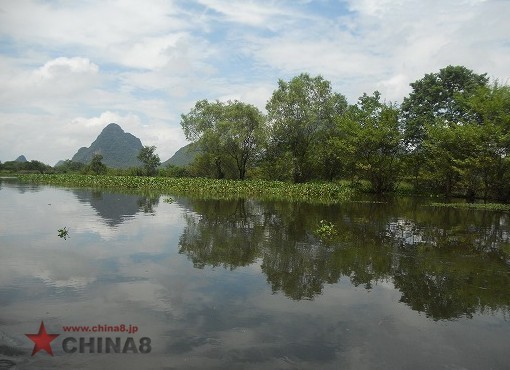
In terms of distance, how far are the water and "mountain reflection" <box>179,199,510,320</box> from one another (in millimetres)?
64

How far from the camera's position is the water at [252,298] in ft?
18.8

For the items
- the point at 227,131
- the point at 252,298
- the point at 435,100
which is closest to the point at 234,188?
the point at 227,131

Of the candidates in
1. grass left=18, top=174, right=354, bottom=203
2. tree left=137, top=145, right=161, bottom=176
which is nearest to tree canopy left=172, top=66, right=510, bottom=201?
grass left=18, top=174, right=354, bottom=203

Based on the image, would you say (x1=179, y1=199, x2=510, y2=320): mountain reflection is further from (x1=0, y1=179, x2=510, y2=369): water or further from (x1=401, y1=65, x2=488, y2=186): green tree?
(x1=401, y1=65, x2=488, y2=186): green tree

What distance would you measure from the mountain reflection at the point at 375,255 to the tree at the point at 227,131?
1299 inches

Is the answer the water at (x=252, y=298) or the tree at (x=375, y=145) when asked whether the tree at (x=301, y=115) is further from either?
the water at (x=252, y=298)

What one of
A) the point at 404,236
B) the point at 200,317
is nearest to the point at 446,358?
the point at 200,317

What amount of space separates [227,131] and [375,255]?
139 ft

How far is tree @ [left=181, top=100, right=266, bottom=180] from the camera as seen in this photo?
5259 centimetres

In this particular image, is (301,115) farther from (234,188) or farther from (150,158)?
(150,158)

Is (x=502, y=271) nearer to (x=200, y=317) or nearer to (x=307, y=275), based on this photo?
(x=307, y=275)

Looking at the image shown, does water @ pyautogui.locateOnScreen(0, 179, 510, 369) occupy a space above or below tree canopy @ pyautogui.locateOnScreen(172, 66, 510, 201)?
below

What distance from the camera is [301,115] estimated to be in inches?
1976

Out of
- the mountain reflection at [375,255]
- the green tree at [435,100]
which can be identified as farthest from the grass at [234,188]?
the mountain reflection at [375,255]
